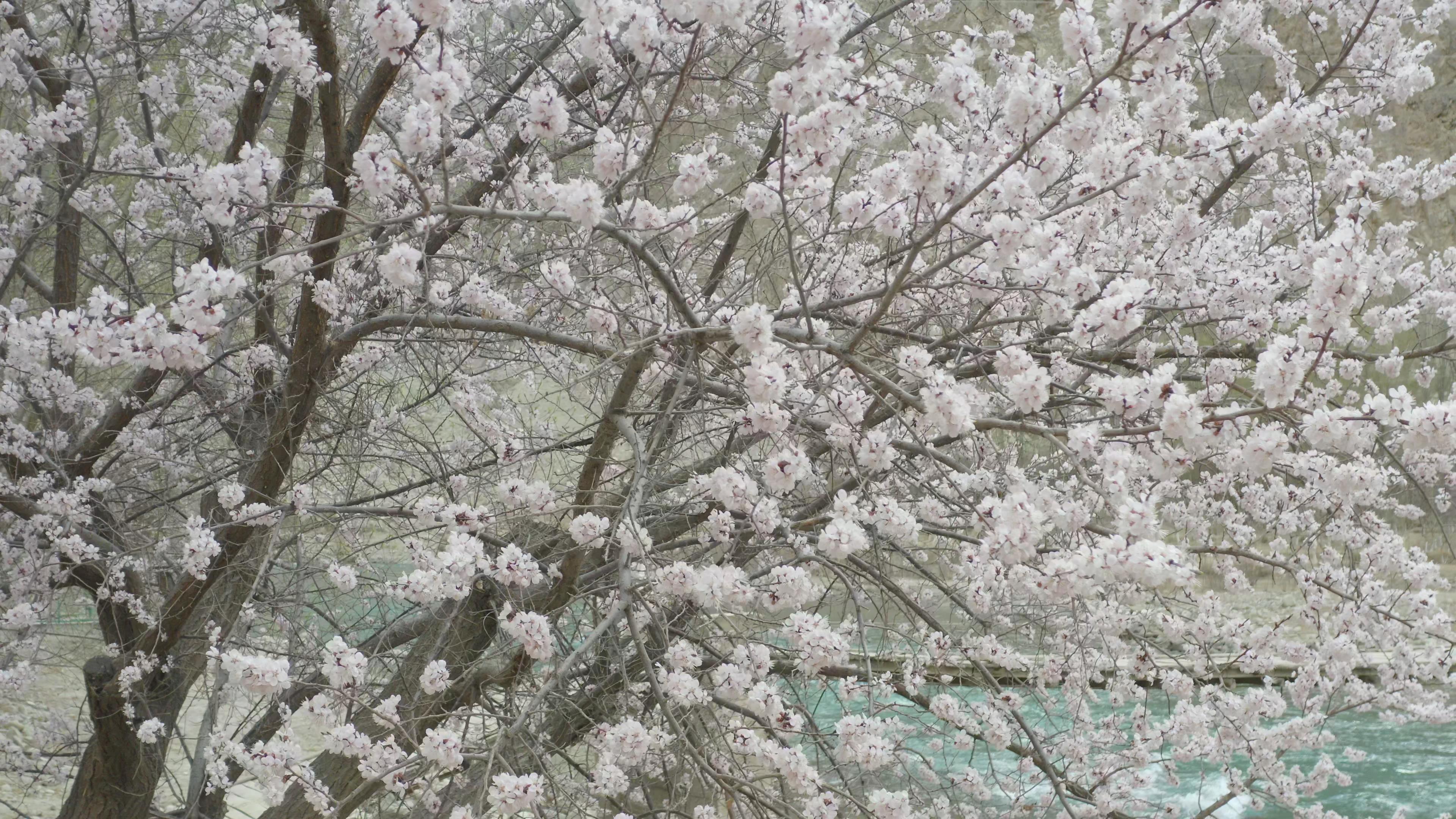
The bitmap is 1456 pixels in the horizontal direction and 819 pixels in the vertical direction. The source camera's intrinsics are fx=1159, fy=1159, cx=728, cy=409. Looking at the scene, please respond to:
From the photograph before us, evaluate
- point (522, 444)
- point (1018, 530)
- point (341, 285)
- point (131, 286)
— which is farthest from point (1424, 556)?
point (131, 286)

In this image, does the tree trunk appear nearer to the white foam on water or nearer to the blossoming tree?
the blossoming tree

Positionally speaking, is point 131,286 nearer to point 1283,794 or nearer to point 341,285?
point 341,285

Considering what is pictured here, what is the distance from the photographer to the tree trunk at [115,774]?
3.91 meters

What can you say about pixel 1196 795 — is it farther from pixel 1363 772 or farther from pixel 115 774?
pixel 115 774

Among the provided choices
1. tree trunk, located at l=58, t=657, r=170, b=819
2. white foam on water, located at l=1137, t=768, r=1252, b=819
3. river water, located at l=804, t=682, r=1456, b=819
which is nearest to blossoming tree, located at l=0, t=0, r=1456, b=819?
tree trunk, located at l=58, t=657, r=170, b=819

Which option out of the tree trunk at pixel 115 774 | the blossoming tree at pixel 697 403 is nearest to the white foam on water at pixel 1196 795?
the blossoming tree at pixel 697 403

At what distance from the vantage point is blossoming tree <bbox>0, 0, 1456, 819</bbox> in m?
2.21

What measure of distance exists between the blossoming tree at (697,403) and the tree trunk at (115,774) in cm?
1

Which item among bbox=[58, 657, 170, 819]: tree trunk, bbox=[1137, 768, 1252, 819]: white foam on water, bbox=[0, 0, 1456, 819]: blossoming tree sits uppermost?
bbox=[1137, 768, 1252, 819]: white foam on water

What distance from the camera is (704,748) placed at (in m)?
3.20

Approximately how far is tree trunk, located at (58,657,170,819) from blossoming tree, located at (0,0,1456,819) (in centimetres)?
1

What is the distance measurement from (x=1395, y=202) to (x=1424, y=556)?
62.9ft

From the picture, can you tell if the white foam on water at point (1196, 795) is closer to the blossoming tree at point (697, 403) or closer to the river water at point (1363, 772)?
the river water at point (1363, 772)

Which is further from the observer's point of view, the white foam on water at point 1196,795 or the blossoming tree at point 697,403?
the white foam on water at point 1196,795
